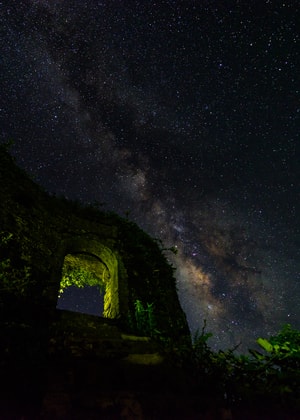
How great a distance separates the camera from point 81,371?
3346 mm

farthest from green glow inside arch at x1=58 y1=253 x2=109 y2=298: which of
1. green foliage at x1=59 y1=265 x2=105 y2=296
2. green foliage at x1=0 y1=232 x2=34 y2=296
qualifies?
green foliage at x1=0 y1=232 x2=34 y2=296

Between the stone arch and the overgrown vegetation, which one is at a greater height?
the stone arch

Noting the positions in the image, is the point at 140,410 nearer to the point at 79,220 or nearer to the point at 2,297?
the point at 2,297

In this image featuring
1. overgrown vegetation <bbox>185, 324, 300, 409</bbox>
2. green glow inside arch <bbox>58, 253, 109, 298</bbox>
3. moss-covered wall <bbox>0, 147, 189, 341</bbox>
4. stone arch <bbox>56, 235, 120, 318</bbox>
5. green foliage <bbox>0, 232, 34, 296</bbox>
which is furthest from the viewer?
green glow inside arch <bbox>58, 253, 109, 298</bbox>

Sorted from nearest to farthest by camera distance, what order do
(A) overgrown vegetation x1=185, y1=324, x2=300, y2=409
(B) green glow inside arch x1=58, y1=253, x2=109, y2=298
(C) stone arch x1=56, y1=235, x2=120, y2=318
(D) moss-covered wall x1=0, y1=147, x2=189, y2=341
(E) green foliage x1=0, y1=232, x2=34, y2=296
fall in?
(A) overgrown vegetation x1=185, y1=324, x2=300, y2=409 → (E) green foliage x1=0, y1=232, x2=34, y2=296 → (D) moss-covered wall x1=0, y1=147, x2=189, y2=341 → (C) stone arch x1=56, y1=235, x2=120, y2=318 → (B) green glow inside arch x1=58, y1=253, x2=109, y2=298

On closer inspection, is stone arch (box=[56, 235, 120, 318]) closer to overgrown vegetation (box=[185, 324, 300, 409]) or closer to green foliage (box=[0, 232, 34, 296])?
green foliage (box=[0, 232, 34, 296])

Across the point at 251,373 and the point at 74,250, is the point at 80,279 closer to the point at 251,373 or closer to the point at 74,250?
the point at 74,250

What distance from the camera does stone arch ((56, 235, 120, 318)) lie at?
7.43m

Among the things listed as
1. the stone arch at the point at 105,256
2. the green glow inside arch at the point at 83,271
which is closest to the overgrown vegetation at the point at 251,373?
the stone arch at the point at 105,256

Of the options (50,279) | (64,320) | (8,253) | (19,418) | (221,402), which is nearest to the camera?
(19,418)

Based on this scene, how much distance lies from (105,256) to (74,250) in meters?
1.00

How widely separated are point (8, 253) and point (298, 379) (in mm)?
5890

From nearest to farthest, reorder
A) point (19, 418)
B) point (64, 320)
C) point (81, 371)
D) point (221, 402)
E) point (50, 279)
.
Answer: point (19, 418), point (81, 371), point (221, 402), point (64, 320), point (50, 279)

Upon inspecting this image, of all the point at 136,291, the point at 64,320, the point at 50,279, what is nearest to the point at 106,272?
the point at 136,291
